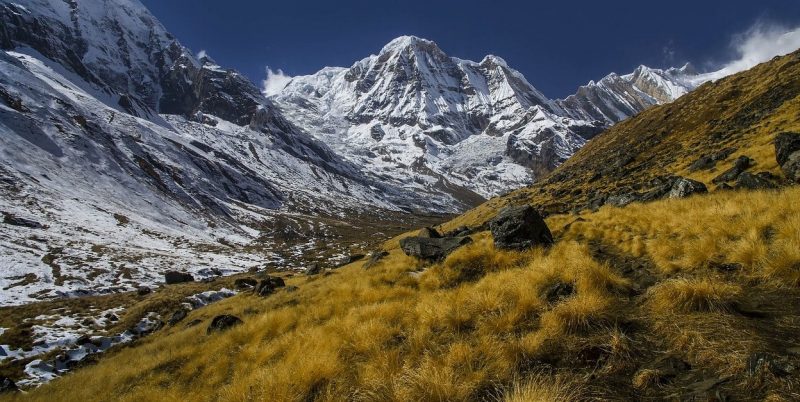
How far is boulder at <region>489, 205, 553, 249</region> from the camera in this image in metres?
13.3

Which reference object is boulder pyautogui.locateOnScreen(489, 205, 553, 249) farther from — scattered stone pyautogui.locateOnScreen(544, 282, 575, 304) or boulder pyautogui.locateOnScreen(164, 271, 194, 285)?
boulder pyautogui.locateOnScreen(164, 271, 194, 285)

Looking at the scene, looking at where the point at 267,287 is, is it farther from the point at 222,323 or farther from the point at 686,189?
the point at 686,189

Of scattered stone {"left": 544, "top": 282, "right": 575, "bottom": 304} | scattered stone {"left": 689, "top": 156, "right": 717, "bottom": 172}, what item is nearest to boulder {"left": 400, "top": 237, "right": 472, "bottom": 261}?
scattered stone {"left": 544, "top": 282, "right": 575, "bottom": 304}

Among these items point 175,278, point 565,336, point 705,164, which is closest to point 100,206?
point 175,278

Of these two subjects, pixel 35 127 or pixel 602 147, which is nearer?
pixel 602 147

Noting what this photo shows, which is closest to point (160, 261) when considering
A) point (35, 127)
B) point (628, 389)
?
point (628, 389)

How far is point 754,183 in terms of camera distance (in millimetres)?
14164

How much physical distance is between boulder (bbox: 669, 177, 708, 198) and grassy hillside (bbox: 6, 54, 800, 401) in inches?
190

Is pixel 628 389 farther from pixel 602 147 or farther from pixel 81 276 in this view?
pixel 602 147

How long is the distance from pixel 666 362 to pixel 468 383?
2.55 metres

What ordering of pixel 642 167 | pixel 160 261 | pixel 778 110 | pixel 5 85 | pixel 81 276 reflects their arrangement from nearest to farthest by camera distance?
1. pixel 778 110
2. pixel 642 167
3. pixel 81 276
4. pixel 160 261
5. pixel 5 85

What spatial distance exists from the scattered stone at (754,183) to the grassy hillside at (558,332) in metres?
2.42

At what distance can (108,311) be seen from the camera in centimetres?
3581

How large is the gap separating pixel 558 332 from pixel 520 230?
7.52 meters
